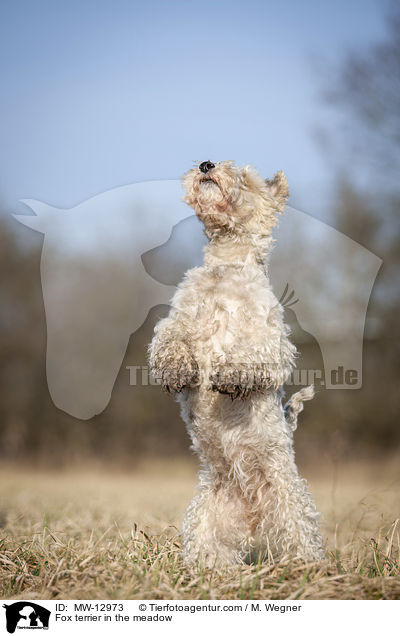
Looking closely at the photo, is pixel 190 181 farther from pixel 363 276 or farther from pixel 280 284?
pixel 363 276

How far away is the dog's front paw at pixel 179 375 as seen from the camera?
4059 mm

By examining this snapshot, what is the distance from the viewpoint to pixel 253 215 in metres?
4.57

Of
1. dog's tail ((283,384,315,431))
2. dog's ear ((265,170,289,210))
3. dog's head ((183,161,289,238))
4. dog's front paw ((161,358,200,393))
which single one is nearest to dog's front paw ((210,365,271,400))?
dog's front paw ((161,358,200,393))

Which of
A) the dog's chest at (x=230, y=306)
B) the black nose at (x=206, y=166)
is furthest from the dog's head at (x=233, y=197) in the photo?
the dog's chest at (x=230, y=306)

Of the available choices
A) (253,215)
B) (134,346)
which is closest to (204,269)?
(253,215)

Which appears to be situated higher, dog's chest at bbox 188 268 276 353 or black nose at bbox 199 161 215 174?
black nose at bbox 199 161 215 174

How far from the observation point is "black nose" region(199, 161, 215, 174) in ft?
14.2

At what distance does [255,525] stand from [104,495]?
449cm

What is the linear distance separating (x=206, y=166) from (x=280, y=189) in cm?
67

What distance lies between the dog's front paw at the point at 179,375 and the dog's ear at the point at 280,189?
1.46 m
